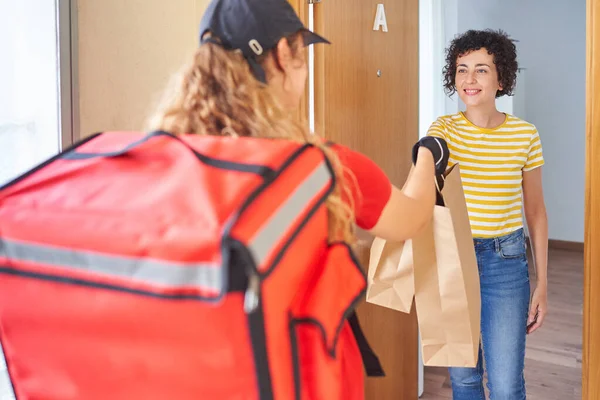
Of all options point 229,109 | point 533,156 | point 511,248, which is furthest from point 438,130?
point 229,109

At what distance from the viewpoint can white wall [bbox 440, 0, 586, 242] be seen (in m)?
4.85

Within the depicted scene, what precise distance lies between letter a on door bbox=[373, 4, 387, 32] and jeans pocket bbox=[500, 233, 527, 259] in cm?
83

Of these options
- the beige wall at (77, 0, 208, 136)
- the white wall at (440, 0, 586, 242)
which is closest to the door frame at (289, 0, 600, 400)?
the beige wall at (77, 0, 208, 136)

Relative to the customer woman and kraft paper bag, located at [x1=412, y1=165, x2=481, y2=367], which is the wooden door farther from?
kraft paper bag, located at [x1=412, y1=165, x2=481, y2=367]

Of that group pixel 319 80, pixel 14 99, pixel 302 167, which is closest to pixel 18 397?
pixel 302 167

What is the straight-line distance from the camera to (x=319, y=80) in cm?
165

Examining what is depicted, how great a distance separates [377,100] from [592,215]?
2.56ft

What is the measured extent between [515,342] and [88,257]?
1296 millimetres

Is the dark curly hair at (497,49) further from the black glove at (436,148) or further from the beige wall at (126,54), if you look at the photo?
the beige wall at (126,54)

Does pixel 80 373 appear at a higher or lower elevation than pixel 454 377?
higher

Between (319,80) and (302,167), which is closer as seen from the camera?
(302,167)

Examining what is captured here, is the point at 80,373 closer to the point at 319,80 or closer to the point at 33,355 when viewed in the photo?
the point at 33,355

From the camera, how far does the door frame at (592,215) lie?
1367 millimetres

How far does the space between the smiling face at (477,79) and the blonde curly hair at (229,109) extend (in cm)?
96
